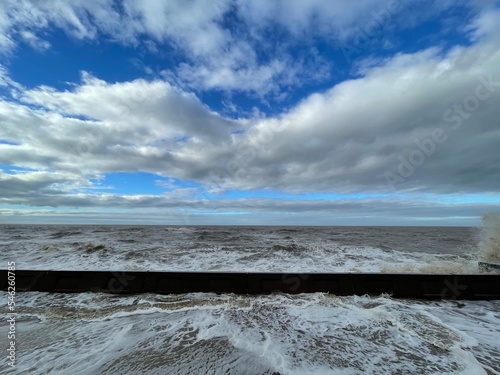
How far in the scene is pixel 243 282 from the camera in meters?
6.92

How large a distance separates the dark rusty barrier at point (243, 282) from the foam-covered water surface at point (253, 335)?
1.14 ft

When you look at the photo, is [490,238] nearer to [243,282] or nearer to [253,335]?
[243,282]

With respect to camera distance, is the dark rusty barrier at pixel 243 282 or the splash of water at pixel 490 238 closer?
the dark rusty barrier at pixel 243 282

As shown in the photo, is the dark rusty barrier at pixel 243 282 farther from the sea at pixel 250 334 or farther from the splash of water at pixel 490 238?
the splash of water at pixel 490 238

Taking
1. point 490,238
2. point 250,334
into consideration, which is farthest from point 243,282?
point 490,238

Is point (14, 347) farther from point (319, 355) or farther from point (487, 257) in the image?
point (487, 257)

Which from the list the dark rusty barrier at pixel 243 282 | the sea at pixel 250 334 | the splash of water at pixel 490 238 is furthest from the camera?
the splash of water at pixel 490 238

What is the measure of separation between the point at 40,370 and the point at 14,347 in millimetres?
1072

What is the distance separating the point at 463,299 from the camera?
6.57 metres

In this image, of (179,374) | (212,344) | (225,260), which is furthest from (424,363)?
(225,260)

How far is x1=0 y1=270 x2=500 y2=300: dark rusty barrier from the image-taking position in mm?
6695

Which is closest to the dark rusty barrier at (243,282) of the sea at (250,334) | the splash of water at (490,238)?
the sea at (250,334)

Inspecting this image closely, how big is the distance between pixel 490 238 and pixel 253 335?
14302mm

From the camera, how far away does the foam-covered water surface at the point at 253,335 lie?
3449 millimetres
